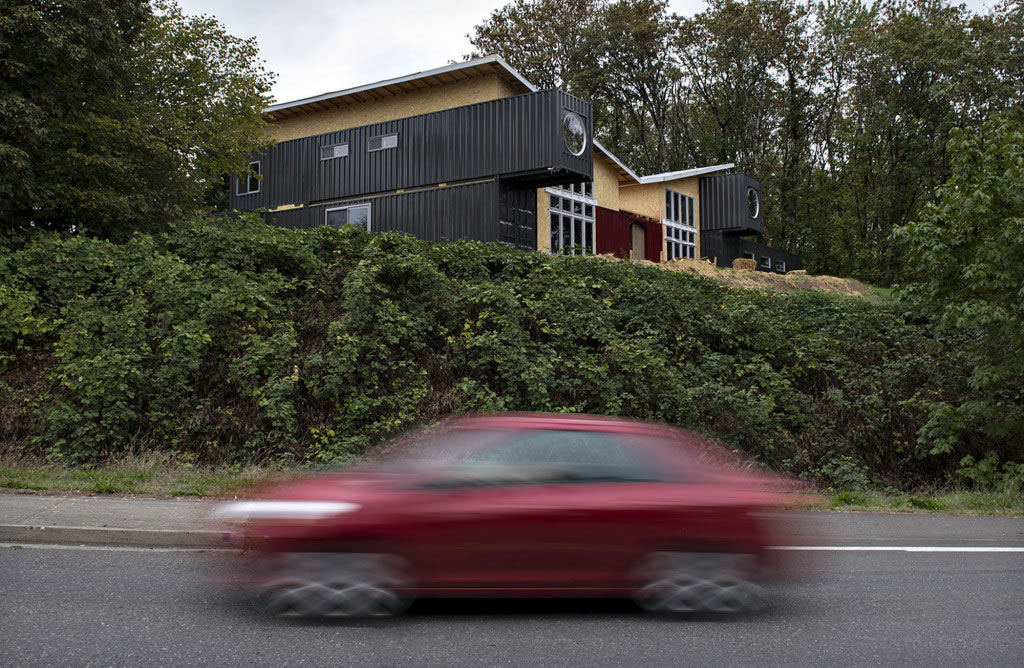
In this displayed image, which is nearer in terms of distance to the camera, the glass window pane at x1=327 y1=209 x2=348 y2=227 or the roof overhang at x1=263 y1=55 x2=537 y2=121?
the roof overhang at x1=263 y1=55 x2=537 y2=121

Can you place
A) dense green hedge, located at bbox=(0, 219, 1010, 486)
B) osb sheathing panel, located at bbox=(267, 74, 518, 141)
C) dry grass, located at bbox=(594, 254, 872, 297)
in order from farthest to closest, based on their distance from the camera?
osb sheathing panel, located at bbox=(267, 74, 518, 141)
dry grass, located at bbox=(594, 254, 872, 297)
dense green hedge, located at bbox=(0, 219, 1010, 486)

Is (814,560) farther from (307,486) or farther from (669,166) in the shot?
(669,166)

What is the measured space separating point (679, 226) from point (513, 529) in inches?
1329

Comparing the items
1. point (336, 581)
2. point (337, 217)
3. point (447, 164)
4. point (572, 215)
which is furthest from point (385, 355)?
point (572, 215)

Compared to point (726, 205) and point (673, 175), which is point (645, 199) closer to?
point (673, 175)

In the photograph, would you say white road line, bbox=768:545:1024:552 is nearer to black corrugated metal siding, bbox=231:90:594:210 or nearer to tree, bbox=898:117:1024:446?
tree, bbox=898:117:1024:446

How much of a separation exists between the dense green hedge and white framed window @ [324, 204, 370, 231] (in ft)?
32.9

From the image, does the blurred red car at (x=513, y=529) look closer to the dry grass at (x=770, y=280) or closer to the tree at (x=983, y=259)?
the tree at (x=983, y=259)

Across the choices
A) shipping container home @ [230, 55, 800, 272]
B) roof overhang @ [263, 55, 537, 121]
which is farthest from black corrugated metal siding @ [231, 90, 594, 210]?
roof overhang @ [263, 55, 537, 121]

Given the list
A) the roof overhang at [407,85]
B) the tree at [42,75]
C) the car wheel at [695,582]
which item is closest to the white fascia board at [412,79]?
the roof overhang at [407,85]

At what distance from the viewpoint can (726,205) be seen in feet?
129

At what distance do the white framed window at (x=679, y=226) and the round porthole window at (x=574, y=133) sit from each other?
440 inches

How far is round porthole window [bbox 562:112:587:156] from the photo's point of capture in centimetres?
2508

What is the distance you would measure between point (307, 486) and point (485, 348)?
953 cm
